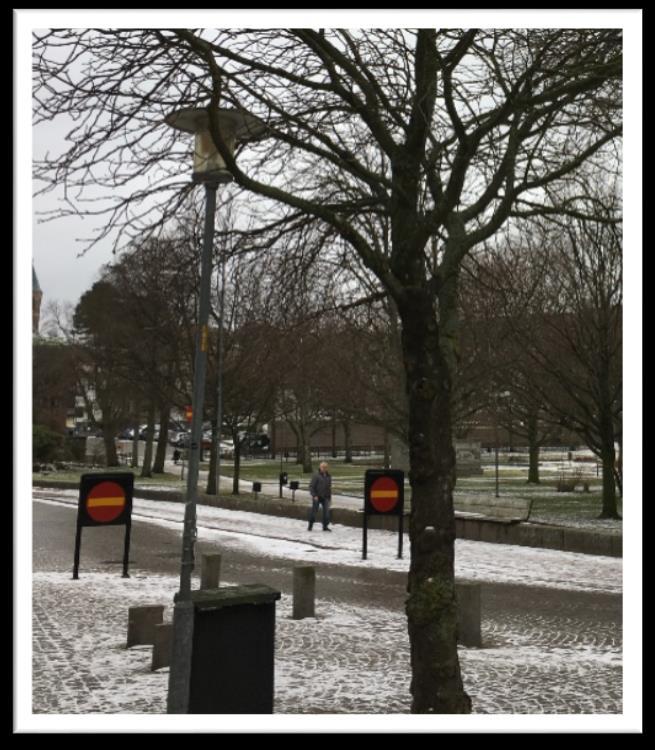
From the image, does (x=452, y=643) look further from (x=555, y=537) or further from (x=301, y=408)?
(x=301, y=408)

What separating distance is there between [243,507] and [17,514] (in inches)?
749

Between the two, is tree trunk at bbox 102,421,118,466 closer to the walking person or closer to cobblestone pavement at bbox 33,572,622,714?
the walking person

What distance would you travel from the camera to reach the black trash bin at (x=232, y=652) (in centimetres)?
548

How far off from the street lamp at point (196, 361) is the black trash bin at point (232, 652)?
104mm

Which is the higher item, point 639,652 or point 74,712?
point 639,652

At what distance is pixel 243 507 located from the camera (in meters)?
23.5

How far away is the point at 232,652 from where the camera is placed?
5.63m

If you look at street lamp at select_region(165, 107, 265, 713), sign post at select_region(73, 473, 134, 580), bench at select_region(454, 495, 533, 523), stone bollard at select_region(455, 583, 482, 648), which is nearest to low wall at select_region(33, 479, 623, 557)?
bench at select_region(454, 495, 533, 523)

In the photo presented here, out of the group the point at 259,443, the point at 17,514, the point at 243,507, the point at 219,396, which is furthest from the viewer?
the point at 259,443

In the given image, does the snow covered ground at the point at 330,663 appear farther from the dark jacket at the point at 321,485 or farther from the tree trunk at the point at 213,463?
the tree trunk at the point at 213,463

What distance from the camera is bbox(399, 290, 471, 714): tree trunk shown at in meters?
5.97

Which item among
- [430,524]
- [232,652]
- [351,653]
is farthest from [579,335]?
[232,652]

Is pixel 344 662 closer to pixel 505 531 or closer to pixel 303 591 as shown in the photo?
pixel 303 591

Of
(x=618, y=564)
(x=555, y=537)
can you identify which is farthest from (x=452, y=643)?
(x=555, y=537)
